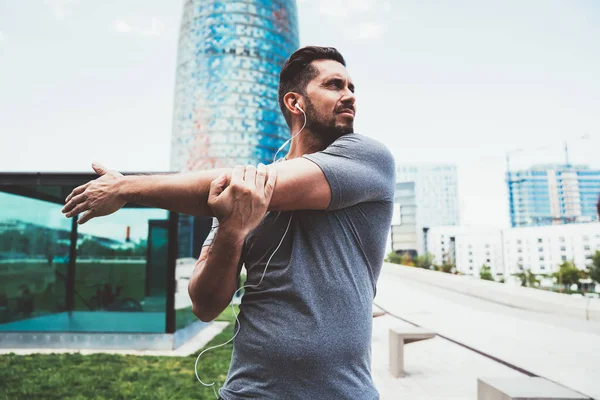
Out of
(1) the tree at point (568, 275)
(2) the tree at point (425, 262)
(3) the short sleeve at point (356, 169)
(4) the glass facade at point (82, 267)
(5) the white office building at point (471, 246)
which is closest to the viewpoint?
(3) the short sleeve at point (356, 169)

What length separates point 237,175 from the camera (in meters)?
0.92

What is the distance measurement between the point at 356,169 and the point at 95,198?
0.62m

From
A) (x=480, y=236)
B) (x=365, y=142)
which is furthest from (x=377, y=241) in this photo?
(x=480, y=236)

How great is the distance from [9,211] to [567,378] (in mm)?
10472

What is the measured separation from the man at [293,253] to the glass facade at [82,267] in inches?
317

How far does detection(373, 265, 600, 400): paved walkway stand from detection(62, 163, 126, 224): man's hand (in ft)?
15.4

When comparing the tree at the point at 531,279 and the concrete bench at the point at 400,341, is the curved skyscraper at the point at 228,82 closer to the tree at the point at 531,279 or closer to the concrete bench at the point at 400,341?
the tree at the point at 531,279

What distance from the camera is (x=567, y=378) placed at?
5.32 m

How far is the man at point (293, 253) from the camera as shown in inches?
37.0

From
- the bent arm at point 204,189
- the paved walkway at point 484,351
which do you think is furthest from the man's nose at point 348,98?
the paved walkway at point 484,351

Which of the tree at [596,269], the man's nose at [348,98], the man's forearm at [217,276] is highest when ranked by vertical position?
the man's nose at [348,98]

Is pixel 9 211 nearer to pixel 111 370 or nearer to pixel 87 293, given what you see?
pixel 87 293

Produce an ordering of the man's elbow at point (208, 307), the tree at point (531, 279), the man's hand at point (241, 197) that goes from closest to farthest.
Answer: the man's hand at point (241, 197)
the man's elbow at point (208, 307)
the tree at point (531, 279)

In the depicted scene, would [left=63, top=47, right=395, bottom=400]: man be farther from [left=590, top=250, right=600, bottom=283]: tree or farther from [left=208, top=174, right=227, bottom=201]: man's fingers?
[left=590, top=250, right=600, bottom=283]: tree
